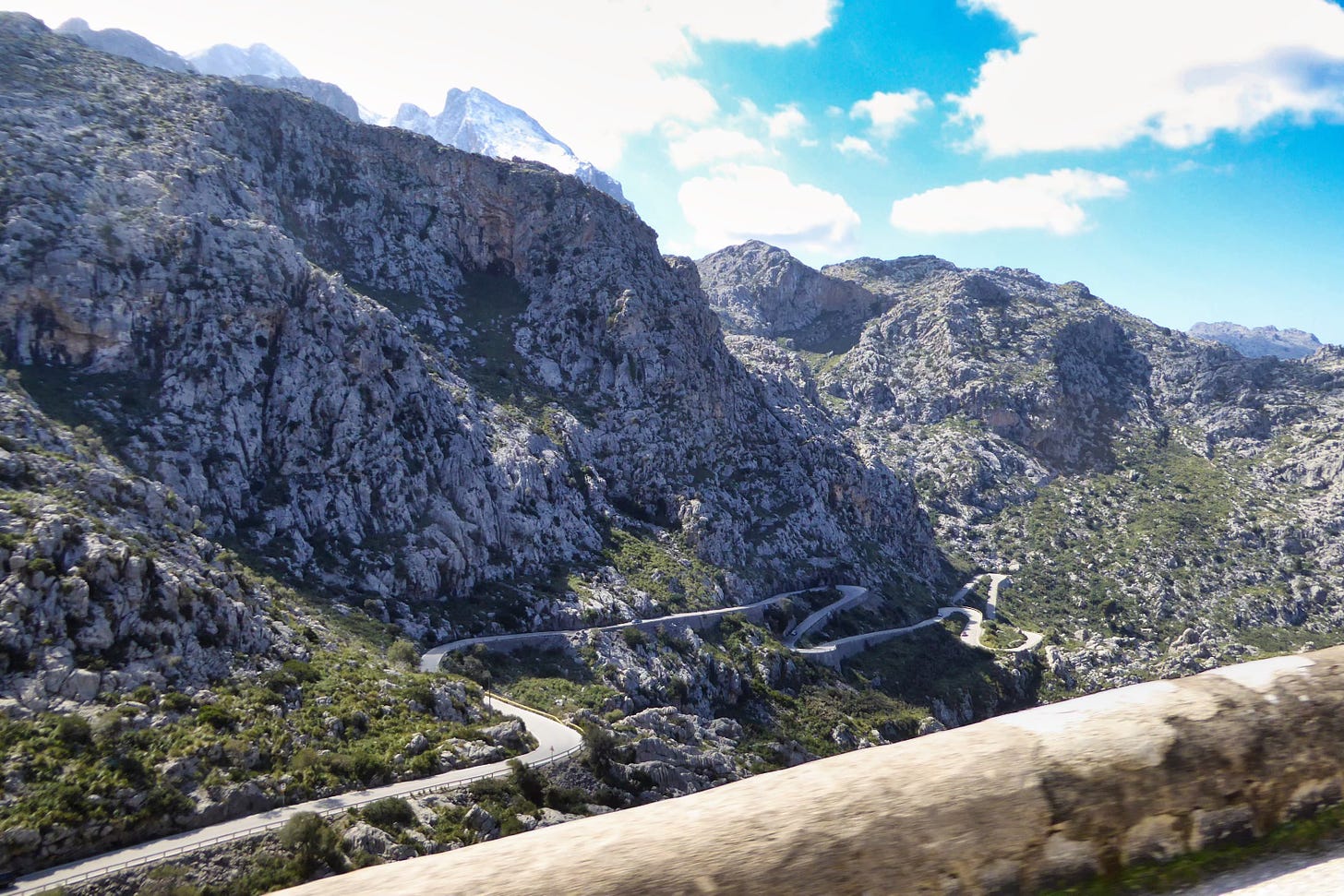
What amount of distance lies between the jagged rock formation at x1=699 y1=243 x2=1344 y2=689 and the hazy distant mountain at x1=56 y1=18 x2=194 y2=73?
452ft

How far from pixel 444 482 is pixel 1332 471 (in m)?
137

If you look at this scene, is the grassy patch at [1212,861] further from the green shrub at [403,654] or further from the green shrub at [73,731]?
the green shrub at [403,654]

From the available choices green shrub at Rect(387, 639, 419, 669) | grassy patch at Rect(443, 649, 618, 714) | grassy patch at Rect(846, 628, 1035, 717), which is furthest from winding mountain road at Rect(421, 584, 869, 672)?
grassy patch at Rect(846, 628, 1035, 717)

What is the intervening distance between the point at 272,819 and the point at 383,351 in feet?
141

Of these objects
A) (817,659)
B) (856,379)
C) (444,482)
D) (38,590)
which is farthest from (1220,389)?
(38,590)

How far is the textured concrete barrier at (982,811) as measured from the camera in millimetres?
3611

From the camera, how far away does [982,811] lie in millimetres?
3896

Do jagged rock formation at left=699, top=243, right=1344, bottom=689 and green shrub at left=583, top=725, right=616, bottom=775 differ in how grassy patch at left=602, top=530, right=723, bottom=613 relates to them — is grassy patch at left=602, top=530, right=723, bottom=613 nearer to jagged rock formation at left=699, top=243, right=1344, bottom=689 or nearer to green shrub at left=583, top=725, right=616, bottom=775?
green shrub at left=583, top=725, right=616, bottom=775

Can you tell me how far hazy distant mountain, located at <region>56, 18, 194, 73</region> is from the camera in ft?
479

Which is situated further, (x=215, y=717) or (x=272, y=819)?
(x=215, y=717)

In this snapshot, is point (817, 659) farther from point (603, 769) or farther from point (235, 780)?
point (235, 780)

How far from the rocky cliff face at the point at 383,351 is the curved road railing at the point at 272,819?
779 inches

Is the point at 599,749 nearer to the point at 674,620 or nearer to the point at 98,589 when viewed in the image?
the point at 98,589

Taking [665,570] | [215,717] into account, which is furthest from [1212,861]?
[665,570]
